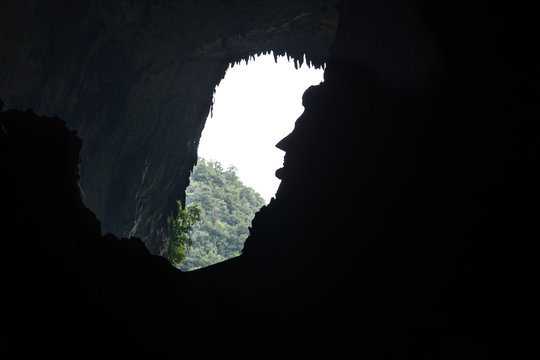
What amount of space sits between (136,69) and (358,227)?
1281 cm

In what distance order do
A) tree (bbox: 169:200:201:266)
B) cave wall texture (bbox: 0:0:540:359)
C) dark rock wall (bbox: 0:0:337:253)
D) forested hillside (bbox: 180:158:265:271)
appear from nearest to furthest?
cave wall texture (bbox: 0:0:540:359) < dark rock wall (bbox: 0:0:337:253) < tree (bbox: 169:200:201:266) < forested hillside (bbox: 180:158:265:271)

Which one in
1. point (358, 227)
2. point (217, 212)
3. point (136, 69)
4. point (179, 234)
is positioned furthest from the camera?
point (217, 212)

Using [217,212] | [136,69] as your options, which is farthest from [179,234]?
[217,212]

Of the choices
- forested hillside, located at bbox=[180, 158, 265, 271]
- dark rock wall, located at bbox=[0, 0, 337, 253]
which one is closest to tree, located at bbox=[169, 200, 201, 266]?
dark rock wall, located at bbox=[0, 0, 337, 253]

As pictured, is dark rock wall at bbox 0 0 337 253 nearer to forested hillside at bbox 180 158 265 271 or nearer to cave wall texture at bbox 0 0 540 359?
cave wall texture at bbox 0 0 540 359

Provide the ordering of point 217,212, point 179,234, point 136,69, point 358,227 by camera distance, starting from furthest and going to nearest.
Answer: point 217,212 → point 179,234 → point 136,69 → point 358,227

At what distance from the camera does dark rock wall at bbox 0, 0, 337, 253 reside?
11969mm

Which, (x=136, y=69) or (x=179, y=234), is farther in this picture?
(x=179, y=234)

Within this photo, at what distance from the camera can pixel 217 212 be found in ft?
264

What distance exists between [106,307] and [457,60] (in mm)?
6841

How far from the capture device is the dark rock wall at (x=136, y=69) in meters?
12.0

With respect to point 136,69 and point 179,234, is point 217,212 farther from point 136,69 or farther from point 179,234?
point 136,69

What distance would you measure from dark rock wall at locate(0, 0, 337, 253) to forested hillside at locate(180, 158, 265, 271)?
158 ft

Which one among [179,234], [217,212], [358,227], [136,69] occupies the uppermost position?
[217,212]
